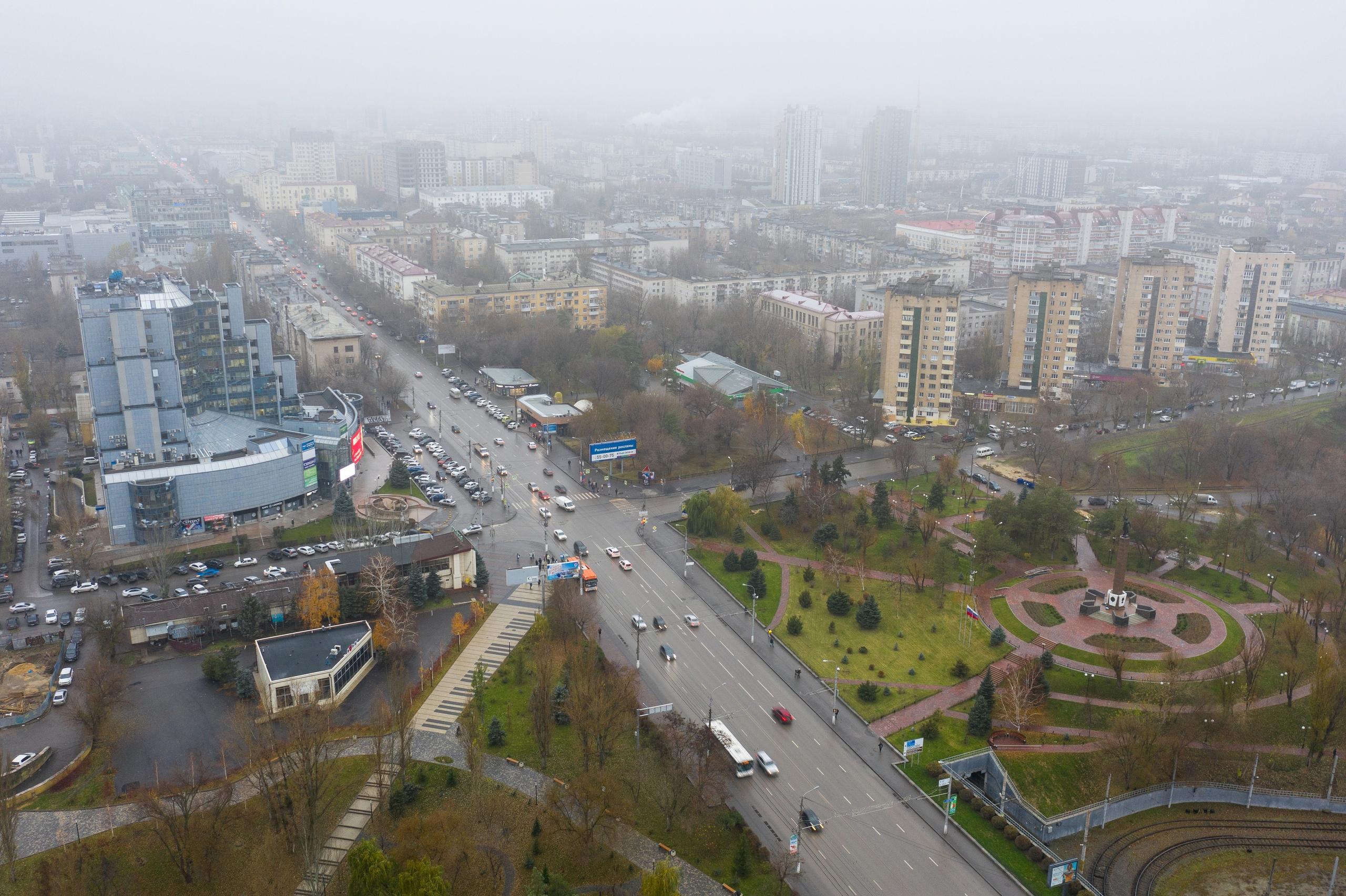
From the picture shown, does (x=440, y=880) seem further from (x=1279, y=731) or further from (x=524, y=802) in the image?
(x=1279, y=731)

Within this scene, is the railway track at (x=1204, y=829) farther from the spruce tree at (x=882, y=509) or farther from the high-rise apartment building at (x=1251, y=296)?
the high-rise apartment building at (x=1251, y=296)

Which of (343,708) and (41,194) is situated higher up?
(41,194)

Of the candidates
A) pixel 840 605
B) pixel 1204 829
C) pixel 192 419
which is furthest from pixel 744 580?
pixel 192 419

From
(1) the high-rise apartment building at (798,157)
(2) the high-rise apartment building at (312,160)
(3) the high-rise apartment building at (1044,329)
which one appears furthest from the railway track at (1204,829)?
(2) the high-rise apartment building at (312,160)

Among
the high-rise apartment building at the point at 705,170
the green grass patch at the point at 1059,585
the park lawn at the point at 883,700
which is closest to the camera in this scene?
the park lawn at the point at 883,700

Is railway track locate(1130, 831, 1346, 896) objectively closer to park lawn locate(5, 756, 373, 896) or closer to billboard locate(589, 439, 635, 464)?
park lawn locate(5, 756, 373, 896)

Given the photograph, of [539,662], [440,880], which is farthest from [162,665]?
[440,880]

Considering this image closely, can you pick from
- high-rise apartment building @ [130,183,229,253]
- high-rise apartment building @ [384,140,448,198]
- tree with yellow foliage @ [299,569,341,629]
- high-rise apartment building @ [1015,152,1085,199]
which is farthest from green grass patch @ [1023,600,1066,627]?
high-rise apartment building @ [1015,152,1085,199]
